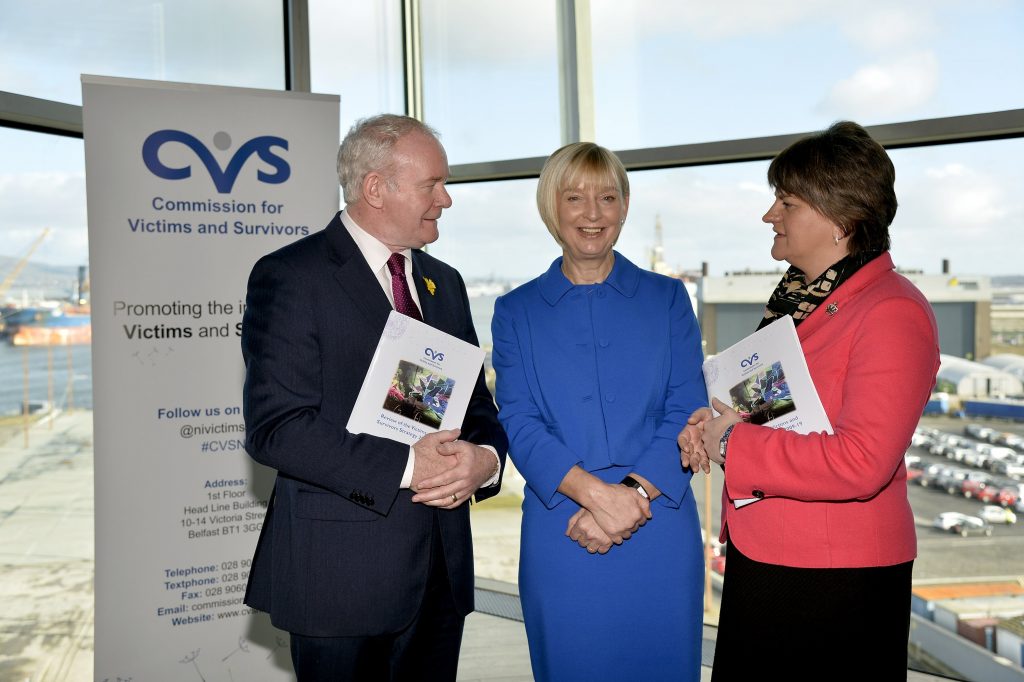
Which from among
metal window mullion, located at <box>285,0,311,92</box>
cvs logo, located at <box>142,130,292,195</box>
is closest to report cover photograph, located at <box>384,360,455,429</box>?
cvs logo, located at <box>142,130,292,195</box>

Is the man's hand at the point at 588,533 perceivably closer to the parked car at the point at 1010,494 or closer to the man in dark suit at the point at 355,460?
the man in dark suit at the point at 355,460

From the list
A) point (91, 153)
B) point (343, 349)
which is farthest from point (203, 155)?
point (343, 349)

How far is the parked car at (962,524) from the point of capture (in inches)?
134

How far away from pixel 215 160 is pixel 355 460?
6.69 ft

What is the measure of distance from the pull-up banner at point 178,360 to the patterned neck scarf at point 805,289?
227cm

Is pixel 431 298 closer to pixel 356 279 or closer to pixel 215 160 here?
pixel 356 279

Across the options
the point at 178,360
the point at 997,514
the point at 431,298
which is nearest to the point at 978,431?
the point at 997,514

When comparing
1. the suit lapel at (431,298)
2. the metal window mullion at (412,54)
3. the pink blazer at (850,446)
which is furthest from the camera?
the metal window mullion at (412,54)

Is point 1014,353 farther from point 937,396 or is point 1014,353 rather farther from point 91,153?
point 91,153

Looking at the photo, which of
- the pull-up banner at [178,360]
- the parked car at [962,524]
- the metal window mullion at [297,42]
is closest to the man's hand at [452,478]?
the pull-up banner at [178,360]

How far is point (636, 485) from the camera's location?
218cm

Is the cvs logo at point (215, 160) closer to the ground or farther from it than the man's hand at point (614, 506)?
farther from it

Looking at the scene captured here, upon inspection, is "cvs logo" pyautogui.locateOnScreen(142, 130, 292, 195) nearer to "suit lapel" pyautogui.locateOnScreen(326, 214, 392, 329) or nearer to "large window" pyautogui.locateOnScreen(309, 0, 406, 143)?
"large window" pyautogui.locateOnScreen(309, 0, 406, 143)

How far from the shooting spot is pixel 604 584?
221 cm
